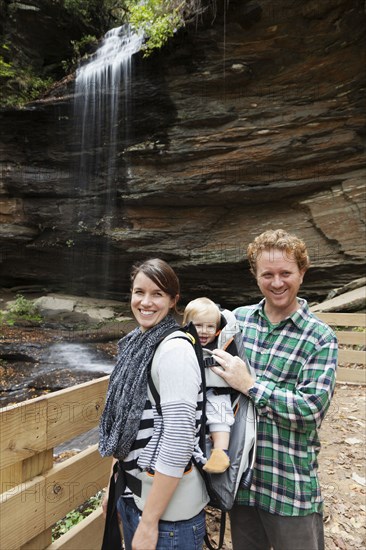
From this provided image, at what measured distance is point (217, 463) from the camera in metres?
1.41

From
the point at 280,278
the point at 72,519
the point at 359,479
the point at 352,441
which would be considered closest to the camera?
the point at 280,278

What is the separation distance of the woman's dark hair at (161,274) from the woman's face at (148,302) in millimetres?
17

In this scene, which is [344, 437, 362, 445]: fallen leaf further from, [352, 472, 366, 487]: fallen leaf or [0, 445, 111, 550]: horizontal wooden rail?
[0, 445, 111, 550]: horizontal wooden rail

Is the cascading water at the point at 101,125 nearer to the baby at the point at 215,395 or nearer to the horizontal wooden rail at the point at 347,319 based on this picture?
the horizontal wooden rail at the point at 347,319

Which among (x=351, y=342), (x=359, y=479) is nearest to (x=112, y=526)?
(x=359, y=479)

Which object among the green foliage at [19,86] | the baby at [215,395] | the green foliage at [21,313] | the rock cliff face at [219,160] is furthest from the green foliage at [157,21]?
the baby at [215,395]

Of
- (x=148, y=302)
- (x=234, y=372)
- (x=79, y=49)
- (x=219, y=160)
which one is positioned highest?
(x=79, y=49)

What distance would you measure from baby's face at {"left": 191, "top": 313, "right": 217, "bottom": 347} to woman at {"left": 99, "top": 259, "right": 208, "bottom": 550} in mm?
171

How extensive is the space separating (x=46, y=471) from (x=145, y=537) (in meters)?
0.78

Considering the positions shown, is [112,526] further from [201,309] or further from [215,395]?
[201,309]

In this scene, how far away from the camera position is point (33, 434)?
1.75 meters

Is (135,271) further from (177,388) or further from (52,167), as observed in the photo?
(52,167)

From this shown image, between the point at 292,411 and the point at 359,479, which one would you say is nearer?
the point at 292,411

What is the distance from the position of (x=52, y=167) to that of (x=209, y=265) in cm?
724
